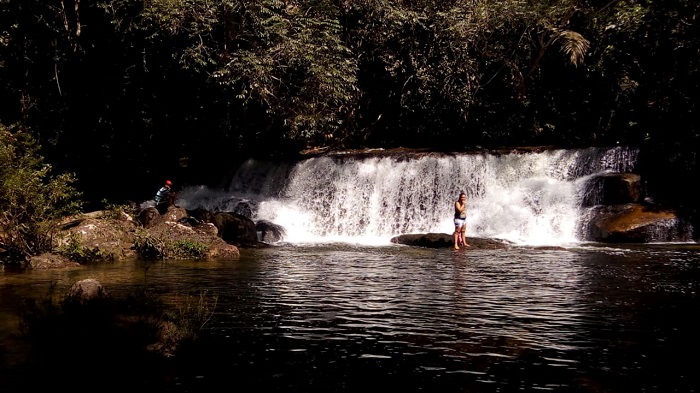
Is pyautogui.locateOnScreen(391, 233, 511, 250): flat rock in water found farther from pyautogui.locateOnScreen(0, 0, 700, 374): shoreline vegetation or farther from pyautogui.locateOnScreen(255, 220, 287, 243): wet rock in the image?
pyautogui.locateOnScreen(0, 0, 700, 374): shoreline vegetation

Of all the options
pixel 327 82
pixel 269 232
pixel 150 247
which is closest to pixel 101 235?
pixel 150 247

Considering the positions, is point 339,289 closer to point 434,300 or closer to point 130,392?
point 434,300

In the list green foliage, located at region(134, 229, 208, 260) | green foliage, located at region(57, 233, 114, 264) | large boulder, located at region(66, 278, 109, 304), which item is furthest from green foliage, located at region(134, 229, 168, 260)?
large boulder, located at region(66, 278, 109, 304)

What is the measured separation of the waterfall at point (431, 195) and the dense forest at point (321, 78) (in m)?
2.66

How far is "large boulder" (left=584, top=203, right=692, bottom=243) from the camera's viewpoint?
78.6 ft

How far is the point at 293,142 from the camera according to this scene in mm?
36688

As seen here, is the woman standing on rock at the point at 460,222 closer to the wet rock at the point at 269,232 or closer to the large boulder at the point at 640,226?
the large boulder at the point at 640,226

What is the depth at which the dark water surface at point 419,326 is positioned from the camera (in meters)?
6.67

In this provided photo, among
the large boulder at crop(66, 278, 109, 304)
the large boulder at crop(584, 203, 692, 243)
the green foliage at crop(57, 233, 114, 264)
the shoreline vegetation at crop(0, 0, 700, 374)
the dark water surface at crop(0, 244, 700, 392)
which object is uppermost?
the shoreline vegetation at crop(0, 0, 700, 374)

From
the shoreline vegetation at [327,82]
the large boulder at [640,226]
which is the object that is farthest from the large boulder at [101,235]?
the large boulder at [640,226]

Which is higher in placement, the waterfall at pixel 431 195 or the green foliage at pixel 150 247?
the waterfall at pixel 431 195

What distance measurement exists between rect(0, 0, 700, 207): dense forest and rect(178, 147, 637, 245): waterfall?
2.66 metres

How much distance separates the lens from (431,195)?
29.1 metres

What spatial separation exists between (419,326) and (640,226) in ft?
56.9
